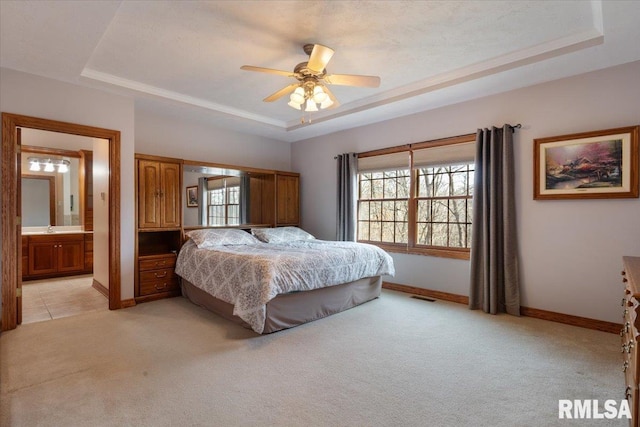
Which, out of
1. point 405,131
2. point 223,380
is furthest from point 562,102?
point 223,380

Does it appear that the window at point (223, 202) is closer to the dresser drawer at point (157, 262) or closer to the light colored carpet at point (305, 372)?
the dresser drawer at point (157, 262)

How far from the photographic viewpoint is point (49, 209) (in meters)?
6.28

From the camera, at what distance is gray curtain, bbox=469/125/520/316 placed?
3.77 metres

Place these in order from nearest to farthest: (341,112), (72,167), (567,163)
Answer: (567,163)
(341,112)
(72,167)

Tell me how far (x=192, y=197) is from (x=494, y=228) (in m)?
4.42

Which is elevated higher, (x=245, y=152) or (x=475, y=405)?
(x=245, y=152)

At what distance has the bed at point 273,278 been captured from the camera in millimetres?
3115

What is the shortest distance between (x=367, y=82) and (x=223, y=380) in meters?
2.80

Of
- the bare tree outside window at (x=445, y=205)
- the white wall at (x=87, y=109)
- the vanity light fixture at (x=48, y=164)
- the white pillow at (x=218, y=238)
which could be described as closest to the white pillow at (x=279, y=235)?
the white pillow at (x=218, y=238)

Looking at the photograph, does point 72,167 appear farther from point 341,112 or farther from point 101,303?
point 341,112

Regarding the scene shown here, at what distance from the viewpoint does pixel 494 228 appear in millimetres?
3824

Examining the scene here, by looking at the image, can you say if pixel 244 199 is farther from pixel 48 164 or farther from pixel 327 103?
pixel 48 164

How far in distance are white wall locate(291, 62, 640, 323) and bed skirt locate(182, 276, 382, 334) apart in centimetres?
109

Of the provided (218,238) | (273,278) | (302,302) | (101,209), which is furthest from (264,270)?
(101,209)
